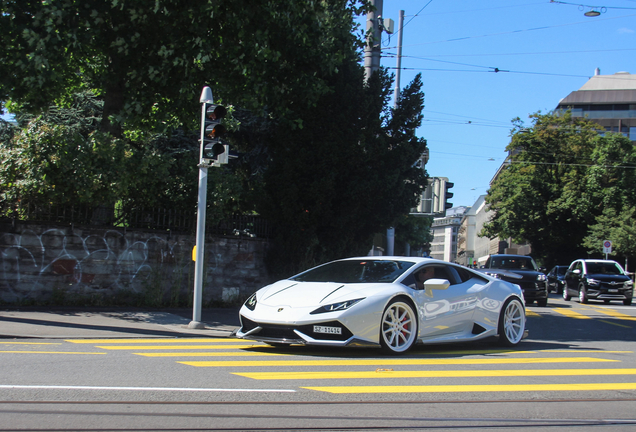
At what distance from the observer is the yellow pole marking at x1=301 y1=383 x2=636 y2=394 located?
19.8ft

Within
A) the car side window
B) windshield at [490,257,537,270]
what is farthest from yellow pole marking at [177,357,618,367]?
windshield at [490,257,537,270]

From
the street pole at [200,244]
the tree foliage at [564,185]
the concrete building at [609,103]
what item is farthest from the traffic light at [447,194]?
the concrete building at [609,103]

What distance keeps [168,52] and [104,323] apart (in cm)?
558

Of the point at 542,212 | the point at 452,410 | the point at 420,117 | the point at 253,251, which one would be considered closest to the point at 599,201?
the point at 542,212

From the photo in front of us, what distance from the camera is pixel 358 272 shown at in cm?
930

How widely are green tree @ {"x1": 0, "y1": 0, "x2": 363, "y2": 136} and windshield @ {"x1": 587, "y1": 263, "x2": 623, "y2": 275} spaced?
53.5 feet

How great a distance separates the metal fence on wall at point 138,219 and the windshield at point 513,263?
9.77 meters

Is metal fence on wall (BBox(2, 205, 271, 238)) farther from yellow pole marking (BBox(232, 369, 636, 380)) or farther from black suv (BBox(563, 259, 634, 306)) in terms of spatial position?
black suv (BBox(563, 259, 634, 306))

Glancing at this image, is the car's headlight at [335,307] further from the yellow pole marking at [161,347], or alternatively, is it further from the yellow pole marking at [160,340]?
the yellow pole marking at [160,340]

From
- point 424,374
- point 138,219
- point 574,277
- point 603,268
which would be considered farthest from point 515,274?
point 424,374

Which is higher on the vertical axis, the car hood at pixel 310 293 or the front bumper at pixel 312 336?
the car hood at pixel 310 293

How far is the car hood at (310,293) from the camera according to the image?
8172 mm

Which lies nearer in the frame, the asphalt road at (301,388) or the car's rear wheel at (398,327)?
the asphalt road at (301,388)

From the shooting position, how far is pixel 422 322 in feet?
29.0
